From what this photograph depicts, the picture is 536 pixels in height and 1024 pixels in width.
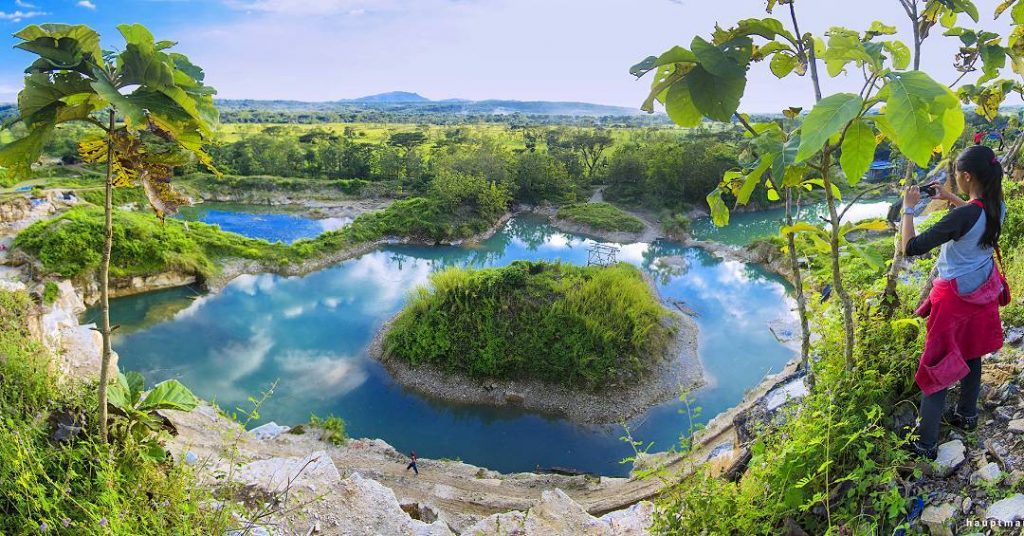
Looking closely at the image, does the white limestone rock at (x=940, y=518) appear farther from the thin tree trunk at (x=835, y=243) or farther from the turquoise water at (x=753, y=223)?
the turquoise water at (x=753, y=223)

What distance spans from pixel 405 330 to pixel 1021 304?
482 inches

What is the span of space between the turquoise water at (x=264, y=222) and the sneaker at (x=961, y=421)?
88.4ft

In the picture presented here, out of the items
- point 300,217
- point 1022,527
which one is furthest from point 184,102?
point 300,217

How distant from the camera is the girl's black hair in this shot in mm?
2430

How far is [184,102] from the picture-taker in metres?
2.31

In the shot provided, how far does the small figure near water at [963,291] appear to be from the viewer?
2.43 meters

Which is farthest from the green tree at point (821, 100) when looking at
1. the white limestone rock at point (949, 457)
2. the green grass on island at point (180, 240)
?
the green grass on island at point (180, 240)

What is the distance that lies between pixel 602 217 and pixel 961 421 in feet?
86.7

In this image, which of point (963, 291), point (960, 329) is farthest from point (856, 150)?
point (960, 329)

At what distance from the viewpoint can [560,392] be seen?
1248cm

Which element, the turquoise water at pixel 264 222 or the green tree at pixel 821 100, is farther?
the turquoise water at pixel 264 222

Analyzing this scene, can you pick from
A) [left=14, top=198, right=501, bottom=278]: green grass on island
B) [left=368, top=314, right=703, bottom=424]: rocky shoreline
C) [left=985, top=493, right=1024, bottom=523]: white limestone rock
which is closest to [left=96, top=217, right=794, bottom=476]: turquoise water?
[left=368, top=314, right=703, bottom=424]: rocky shoreline

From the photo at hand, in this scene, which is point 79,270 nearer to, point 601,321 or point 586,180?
point 601,321

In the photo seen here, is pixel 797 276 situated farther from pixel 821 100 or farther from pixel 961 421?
pixel 821 100
